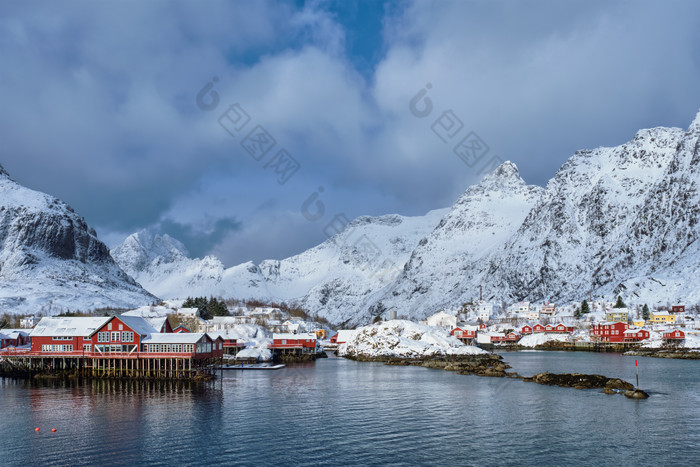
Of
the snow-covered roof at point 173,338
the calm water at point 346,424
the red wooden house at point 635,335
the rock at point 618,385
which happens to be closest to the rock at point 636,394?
the calm water at point 346,424

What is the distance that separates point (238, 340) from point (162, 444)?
9199 centimetres

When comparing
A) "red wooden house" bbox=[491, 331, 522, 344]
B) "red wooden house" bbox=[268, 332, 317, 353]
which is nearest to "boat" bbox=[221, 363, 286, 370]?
"red wooden house" bbox=[268, 332, 317, 353]

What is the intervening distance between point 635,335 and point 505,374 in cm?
9354

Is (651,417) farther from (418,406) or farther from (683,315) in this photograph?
(683,315)

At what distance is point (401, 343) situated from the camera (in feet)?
427

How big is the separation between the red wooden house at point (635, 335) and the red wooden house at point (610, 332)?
5.36 ft

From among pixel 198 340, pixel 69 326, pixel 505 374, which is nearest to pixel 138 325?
pixel 198 340

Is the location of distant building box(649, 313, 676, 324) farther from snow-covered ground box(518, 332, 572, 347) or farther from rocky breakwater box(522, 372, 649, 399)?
rocky breakwater box(522, 372, 649, 399)

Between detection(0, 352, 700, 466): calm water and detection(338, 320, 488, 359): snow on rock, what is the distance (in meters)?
49.7

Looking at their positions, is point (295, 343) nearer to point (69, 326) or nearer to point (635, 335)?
point (69, 326)

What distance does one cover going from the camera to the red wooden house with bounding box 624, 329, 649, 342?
15775cm

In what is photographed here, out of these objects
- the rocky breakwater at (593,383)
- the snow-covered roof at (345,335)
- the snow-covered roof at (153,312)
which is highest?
the snow-covered roof at (153,312)

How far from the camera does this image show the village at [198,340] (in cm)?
8375

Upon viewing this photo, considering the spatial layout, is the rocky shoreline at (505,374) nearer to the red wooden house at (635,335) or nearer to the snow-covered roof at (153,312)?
the snow-covered roof at (153,312)
